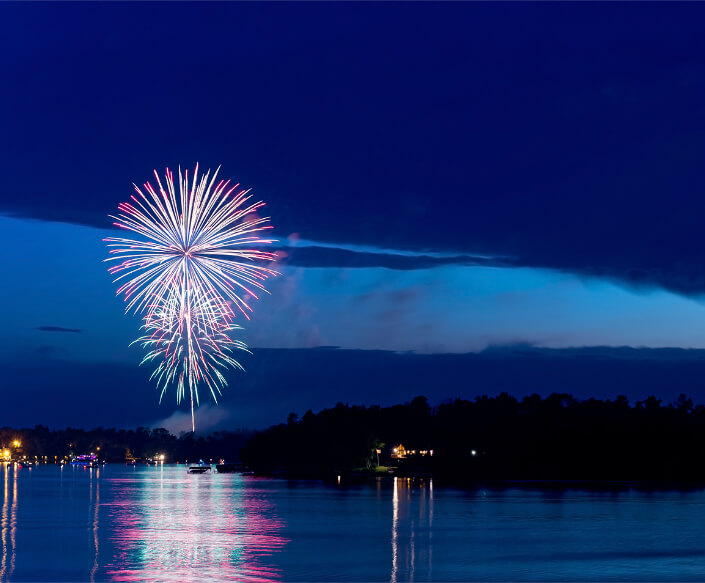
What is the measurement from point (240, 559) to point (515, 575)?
573 inches

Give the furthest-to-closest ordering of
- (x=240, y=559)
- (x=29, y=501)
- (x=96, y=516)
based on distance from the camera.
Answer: (x=29, y=501) → (x=96, y=516) → (x=240, y=559)

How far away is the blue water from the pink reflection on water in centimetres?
10

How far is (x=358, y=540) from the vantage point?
67.0 meters

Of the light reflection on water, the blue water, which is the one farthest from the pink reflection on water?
the light reflection on water

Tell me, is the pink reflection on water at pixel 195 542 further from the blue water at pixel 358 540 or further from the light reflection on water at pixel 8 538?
the light reflection on water at pixel 8 538

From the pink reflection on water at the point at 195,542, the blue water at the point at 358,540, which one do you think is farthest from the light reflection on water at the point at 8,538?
the pink reflection on water at the point at 195,542

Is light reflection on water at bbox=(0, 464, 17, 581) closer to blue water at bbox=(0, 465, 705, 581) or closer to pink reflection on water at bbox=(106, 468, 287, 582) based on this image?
blue water at bbox=(0, 465, 705, 581)

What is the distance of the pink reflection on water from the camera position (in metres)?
48.4

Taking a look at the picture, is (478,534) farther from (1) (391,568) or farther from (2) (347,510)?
(2) (347,510)

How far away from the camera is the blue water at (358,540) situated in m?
50.0

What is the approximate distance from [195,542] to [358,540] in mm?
11060

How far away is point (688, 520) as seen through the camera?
8475cm

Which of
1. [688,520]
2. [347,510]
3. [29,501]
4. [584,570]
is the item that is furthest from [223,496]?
Result: [584,570]

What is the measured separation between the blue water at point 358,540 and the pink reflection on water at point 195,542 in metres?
0.10
